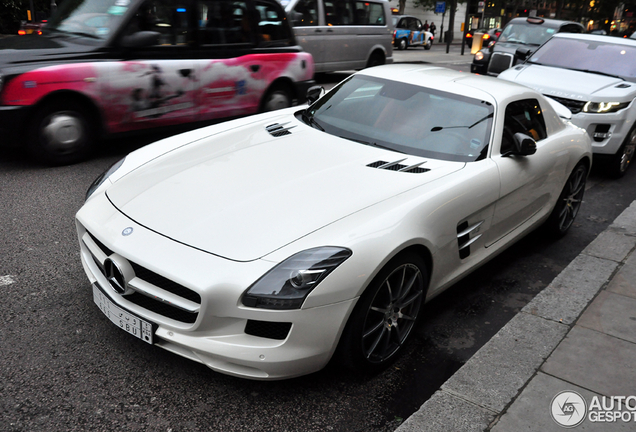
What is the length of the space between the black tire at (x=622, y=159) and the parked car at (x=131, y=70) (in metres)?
4.45

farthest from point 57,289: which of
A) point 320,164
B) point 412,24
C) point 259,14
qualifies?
point 412,24

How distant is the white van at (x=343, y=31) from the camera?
12.0 metres

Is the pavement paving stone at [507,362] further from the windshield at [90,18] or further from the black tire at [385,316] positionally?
the windshield at [90,18]

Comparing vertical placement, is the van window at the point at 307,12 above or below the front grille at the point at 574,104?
above

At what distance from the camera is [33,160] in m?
6.02

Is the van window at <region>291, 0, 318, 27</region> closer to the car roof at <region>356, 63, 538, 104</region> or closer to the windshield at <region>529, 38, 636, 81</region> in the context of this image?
the windshield at <region>529, 38, 636, 81</region>

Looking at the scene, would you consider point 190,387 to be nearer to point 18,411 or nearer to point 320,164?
point 18,411

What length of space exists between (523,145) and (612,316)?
4.10 feet

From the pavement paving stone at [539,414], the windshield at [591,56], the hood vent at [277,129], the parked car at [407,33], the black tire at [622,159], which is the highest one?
the hood vent at [277,129]

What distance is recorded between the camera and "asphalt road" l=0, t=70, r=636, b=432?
2.58 meters

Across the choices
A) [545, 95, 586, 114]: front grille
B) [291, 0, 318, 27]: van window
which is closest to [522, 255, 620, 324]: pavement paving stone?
[545, 95, 586, 114]: front grille

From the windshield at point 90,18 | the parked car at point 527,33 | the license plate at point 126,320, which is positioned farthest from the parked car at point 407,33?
the license plate at point 126,320

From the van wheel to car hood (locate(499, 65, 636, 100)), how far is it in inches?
119

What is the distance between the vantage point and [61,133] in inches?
228
